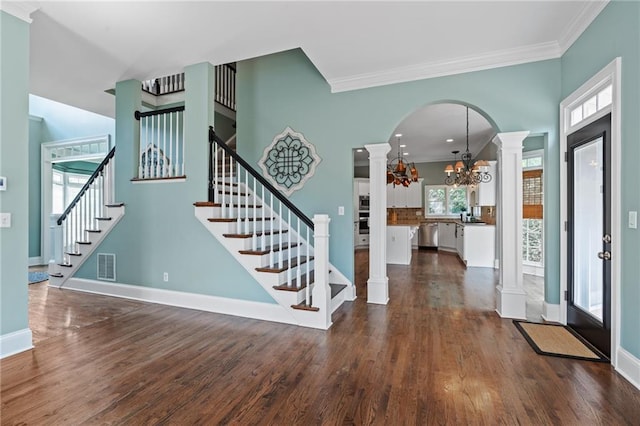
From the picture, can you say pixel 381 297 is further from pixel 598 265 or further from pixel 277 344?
pixel 598 265

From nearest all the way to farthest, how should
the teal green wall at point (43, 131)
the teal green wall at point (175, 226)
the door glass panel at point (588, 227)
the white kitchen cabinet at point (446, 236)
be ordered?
the door glass panel at point (588, 227)
the teal green wall at point (175, 226)
the teal green wall at point (43, 131)
the white kitchen cabinet at point (446, 236)

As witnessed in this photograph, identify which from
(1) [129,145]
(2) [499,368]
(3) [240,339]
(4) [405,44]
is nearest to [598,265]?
(2) [499,368]

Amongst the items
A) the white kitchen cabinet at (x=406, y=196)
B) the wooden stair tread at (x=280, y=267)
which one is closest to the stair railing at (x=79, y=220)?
the wooden stair tread at (x=280, y=267)

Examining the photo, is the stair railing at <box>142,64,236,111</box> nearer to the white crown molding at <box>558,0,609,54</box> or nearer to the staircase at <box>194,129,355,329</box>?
the staircase at <box>194,129,355,329</box>

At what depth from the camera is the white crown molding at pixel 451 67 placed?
326 centimetres

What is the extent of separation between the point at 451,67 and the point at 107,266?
5228mm

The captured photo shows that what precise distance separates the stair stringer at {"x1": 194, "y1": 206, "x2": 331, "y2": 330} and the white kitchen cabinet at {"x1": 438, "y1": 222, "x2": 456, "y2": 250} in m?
6.65

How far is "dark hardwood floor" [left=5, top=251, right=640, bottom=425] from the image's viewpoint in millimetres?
1771

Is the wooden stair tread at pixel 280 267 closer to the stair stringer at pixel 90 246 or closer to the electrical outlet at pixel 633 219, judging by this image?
the stair stringer at pixel 90 246

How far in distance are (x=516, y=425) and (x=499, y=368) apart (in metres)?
0.68

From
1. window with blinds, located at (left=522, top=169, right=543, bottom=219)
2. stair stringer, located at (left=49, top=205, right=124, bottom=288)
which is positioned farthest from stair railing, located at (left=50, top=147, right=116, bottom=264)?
window with blinds, located at (left=522, top=169, right=543, bottom=219)

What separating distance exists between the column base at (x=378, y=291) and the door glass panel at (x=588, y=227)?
194 centimetres

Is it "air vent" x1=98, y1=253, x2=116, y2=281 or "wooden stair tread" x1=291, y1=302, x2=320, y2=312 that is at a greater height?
"air vent" x1=98, y1=253, x2=116, y2=281

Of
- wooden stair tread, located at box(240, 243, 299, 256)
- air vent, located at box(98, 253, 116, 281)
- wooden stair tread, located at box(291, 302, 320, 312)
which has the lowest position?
wooden stair tread, located at box(291, 302, 320, 312)
